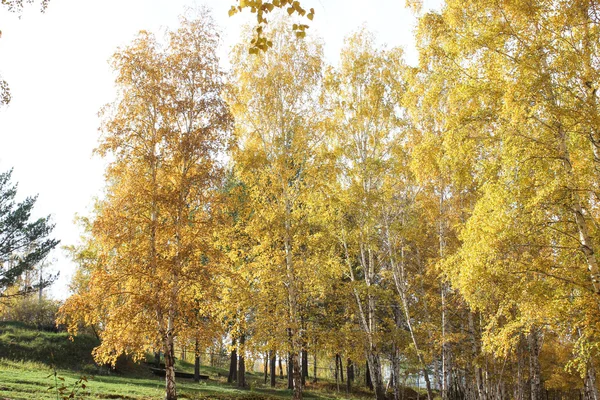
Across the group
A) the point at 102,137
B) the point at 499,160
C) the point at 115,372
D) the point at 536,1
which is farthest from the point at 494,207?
the point at 115,372

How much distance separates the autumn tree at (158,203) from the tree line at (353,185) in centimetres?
4

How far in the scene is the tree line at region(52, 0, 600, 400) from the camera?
7180mm

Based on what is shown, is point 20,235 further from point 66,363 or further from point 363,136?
point 363,136

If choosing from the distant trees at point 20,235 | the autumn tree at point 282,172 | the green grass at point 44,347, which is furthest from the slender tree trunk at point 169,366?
the distant trees at point 20,235

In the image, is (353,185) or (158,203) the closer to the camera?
(158,203)

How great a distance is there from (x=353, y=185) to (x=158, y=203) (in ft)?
22.2

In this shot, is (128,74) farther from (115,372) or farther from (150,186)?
(115,372)

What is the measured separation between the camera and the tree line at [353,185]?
23.6 ft

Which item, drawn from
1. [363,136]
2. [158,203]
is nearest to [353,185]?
[363,136]

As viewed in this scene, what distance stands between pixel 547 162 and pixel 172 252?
802 centimetres

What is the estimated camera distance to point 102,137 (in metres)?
10.5

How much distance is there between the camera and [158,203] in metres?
10.3

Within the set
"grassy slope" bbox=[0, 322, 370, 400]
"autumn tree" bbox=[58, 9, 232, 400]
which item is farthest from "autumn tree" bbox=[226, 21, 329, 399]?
"grassy slope" bbox=[0, 322, 370, 400]

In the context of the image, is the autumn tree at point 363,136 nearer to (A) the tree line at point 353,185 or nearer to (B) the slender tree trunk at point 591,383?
(A) the tree line at point 353,185
